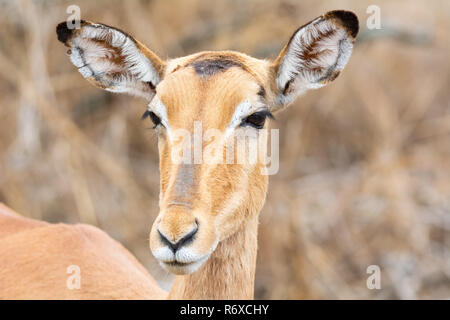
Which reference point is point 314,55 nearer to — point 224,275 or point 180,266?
point 224,275

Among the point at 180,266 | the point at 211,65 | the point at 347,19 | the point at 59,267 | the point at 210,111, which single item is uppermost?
the point at 347,19

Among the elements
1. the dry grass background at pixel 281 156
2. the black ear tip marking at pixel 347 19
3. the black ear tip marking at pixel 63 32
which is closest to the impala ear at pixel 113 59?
the black ear tip marking at pixel 63 32

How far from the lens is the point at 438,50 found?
10.2 meters

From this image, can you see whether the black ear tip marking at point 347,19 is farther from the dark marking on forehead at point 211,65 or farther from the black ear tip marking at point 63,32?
the black ear tip marking at point 63,32

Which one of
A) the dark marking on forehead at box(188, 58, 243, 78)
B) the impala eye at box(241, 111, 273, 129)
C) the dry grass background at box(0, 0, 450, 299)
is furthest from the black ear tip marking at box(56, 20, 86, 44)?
the dry grass background at box(0, 0, 450, 299)

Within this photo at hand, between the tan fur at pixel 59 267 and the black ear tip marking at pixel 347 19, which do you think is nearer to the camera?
the black ear tip marking at pixel 347 19

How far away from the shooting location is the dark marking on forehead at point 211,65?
2809 mm

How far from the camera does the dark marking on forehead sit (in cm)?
281

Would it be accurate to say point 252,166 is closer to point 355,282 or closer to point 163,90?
point 163,90

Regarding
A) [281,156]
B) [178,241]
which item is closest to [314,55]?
[178,241]

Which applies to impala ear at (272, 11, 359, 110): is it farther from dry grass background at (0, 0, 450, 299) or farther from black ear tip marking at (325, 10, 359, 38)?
dry grass background at (0, 0, 450, 299)

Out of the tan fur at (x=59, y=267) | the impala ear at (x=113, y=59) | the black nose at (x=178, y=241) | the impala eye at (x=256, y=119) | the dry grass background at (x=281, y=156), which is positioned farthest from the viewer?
the dry grass background at (x=281, y=156)

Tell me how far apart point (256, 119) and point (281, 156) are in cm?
514

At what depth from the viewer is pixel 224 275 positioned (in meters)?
2.81
